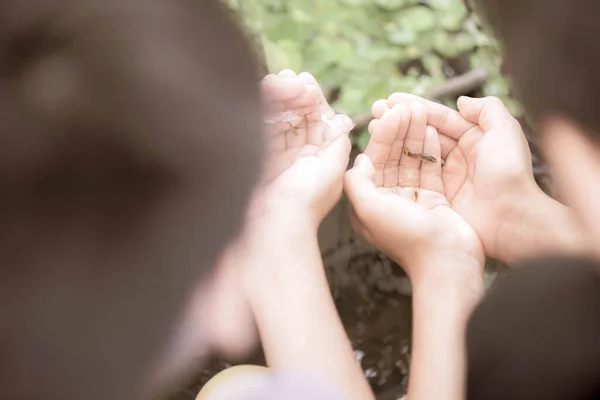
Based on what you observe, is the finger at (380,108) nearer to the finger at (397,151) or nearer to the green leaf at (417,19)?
Result: the finger at (397,151)

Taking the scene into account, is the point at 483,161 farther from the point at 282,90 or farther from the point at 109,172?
the point at 109,172

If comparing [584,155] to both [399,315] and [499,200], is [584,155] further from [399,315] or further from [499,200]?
[399,315]

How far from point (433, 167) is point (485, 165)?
78mm

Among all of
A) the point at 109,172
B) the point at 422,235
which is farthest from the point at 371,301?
the point at 109,172

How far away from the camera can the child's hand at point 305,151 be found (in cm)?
75

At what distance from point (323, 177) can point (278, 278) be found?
0.15 m

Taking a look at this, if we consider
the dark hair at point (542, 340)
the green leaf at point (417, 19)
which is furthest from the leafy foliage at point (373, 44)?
the dark hair at point (542, 340)

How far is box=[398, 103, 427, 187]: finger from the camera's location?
819 millimetres

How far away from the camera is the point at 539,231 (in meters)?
0.75

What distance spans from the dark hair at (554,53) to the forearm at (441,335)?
231mm

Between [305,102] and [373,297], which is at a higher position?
[305,102]

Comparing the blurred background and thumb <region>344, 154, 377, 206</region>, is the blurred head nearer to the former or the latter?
the blurred background

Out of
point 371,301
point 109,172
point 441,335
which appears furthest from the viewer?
point 371,301

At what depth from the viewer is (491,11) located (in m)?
0.63
